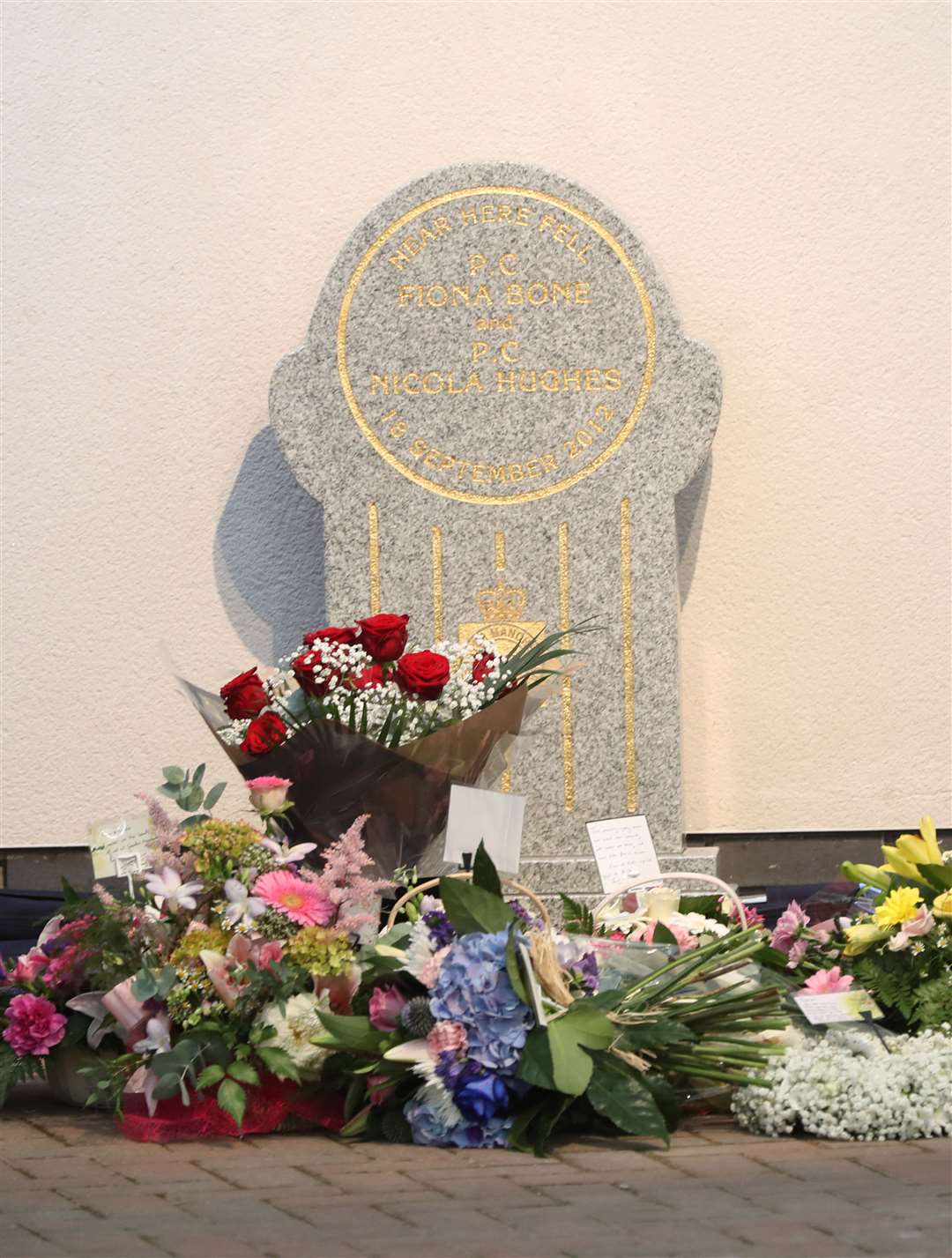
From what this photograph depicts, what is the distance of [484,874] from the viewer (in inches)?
125

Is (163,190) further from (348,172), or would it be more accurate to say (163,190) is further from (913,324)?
(913,324)

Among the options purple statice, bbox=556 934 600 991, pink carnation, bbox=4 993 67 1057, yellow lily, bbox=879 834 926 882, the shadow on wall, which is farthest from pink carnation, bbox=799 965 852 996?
the shadow on wall

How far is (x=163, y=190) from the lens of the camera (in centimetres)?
616

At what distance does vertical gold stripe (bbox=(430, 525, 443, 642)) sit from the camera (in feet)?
17.5

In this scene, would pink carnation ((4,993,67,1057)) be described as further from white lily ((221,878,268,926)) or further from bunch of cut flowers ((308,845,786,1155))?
bunch of cut flowers ((308,845,786,1155))

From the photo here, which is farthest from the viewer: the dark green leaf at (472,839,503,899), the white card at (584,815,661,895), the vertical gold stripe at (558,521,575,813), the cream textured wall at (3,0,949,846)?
the cream textured wall at (3,0,949,846)

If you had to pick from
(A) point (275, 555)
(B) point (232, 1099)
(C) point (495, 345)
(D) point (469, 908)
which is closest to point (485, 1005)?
(D) point (469, 908)

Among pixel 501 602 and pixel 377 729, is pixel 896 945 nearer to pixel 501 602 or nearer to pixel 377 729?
pixel 377 729

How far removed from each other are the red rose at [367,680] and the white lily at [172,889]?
1.70 feet

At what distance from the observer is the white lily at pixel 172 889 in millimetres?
3229

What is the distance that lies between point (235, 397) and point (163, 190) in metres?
0.82

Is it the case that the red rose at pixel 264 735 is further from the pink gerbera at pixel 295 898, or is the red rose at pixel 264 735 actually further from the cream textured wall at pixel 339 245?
the cream textured wall at pixel 339 245

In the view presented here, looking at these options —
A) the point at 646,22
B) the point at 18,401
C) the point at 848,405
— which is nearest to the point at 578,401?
the point at 848,405

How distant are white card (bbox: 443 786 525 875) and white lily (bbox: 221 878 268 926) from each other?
1.29 feet
